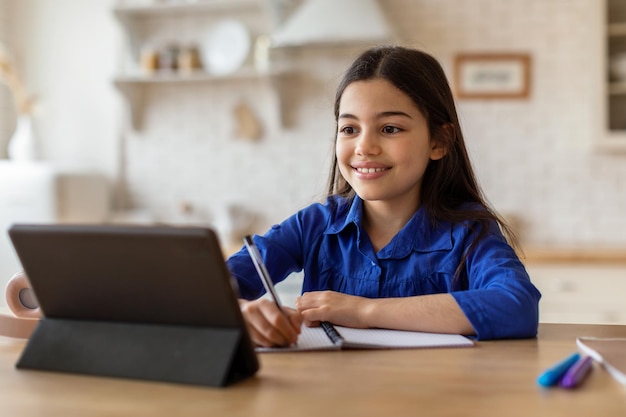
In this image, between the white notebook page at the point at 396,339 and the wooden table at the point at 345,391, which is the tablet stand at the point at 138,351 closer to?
the wooden table at the point at 345,391

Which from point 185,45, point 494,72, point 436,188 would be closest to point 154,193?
point 185,45

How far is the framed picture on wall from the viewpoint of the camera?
3.76 m

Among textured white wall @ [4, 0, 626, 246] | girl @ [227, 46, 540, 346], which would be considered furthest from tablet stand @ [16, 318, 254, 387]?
textured white wall @ [4, 0, 626, 246]

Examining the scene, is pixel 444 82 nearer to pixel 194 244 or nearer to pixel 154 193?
pixel 194 244

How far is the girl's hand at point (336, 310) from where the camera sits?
120cm

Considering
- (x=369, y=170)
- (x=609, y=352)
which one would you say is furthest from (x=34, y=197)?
(x=609, y=352)

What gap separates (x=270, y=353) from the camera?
1.01 metres

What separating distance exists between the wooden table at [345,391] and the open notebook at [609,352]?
0.04 ft

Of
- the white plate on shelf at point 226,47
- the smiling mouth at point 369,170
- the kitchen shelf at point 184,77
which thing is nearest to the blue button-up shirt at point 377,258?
the smiling mouth at point 369,170

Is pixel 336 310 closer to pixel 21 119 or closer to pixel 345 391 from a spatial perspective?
pixel 345 391

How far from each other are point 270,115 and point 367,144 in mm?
2588

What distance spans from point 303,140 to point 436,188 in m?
2.38

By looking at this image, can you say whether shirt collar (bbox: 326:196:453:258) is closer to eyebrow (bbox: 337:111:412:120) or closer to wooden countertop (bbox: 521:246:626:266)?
eyebrow (bbox: 337:111:412:120)

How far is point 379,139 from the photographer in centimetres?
150
